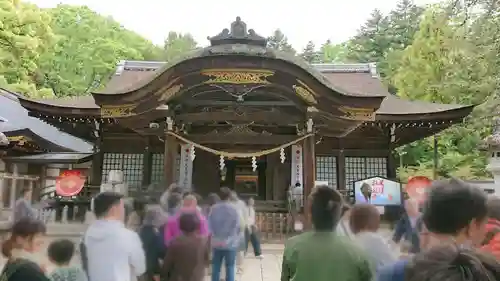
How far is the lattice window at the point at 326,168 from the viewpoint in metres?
13.4

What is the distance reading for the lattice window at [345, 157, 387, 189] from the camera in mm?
13445

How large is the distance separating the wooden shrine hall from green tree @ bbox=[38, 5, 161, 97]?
11870 mm

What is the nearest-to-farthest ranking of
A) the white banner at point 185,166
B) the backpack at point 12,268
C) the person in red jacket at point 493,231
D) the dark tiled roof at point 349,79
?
the person in red jacket at point 493,231 → the backpack at point 12,268 → the white banner at point 185,166 → the dark tiled roof at point 349,79

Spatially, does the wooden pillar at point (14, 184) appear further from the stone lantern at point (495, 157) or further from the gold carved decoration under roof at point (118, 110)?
the stone lantern at point (495, 157)

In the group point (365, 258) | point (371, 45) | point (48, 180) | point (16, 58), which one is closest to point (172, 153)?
point (365, 258)

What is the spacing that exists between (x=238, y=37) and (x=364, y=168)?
6.01 meters

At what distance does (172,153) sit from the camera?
10.4 metres

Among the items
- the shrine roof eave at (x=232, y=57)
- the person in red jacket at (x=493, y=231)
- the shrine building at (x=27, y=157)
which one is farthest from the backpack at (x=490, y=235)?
the shrine building at (x=27, y=157)

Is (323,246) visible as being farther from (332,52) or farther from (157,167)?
(332,52)

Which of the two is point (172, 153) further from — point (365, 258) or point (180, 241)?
point (365, 258)

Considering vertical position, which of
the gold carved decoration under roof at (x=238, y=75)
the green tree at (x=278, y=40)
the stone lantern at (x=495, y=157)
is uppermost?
the green tree at (x=278, y=40)

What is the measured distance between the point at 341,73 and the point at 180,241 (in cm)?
1400

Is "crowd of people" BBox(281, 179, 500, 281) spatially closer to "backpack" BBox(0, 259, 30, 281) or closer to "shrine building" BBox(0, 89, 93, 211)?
"backpack" BBox(0, 259, 30, 281)

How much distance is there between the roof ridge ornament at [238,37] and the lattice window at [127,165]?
17.5ft
